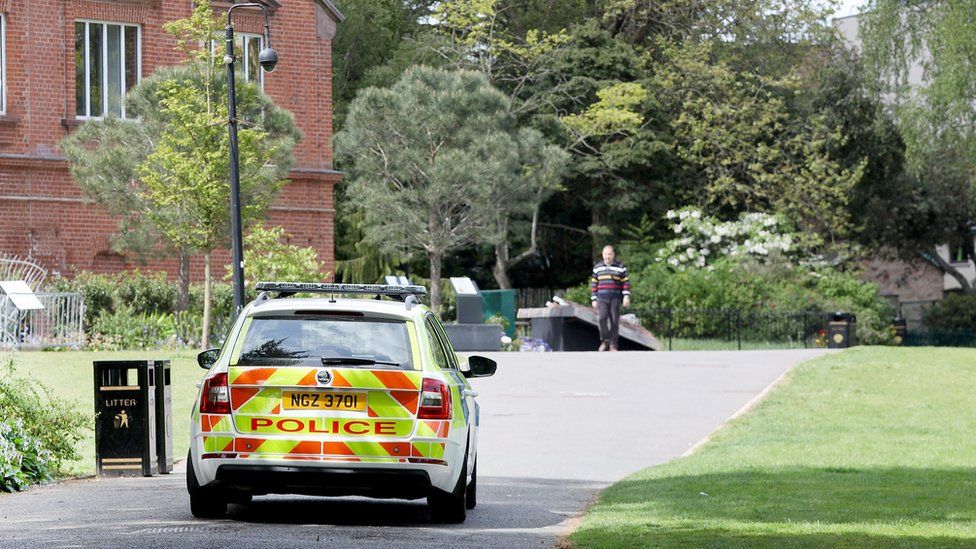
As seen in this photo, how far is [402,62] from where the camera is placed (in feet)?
151

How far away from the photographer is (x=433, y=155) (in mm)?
37500

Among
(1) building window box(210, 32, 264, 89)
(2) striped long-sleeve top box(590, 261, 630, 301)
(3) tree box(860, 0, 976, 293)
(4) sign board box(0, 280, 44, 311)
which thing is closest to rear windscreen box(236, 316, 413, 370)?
(4) sign board box(0, 280, 44, 311)

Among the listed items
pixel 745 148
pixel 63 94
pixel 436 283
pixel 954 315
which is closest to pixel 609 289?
pixel 436 283

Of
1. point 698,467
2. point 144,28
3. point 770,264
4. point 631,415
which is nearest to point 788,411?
point 631,415

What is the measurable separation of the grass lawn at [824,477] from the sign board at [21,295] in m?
13.3

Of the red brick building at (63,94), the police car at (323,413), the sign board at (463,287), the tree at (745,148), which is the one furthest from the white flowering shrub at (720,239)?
the police car at (323,413)

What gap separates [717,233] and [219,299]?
18244mm

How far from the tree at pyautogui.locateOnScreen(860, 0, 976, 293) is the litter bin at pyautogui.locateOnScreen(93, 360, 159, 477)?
111 feet

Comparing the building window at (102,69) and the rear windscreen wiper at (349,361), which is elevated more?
the building window at (102,69)

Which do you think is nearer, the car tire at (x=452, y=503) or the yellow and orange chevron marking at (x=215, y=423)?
the yellow and orange chevron marking at (x=215, y=423)

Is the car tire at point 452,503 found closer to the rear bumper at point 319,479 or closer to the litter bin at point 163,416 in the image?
the rear bumper at point 319,479

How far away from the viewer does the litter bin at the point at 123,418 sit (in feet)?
45.9

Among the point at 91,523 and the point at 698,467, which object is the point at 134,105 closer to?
the point at 698,467

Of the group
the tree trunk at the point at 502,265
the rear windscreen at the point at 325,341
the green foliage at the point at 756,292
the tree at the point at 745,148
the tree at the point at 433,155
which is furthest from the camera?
the tree at the point at 745,148
